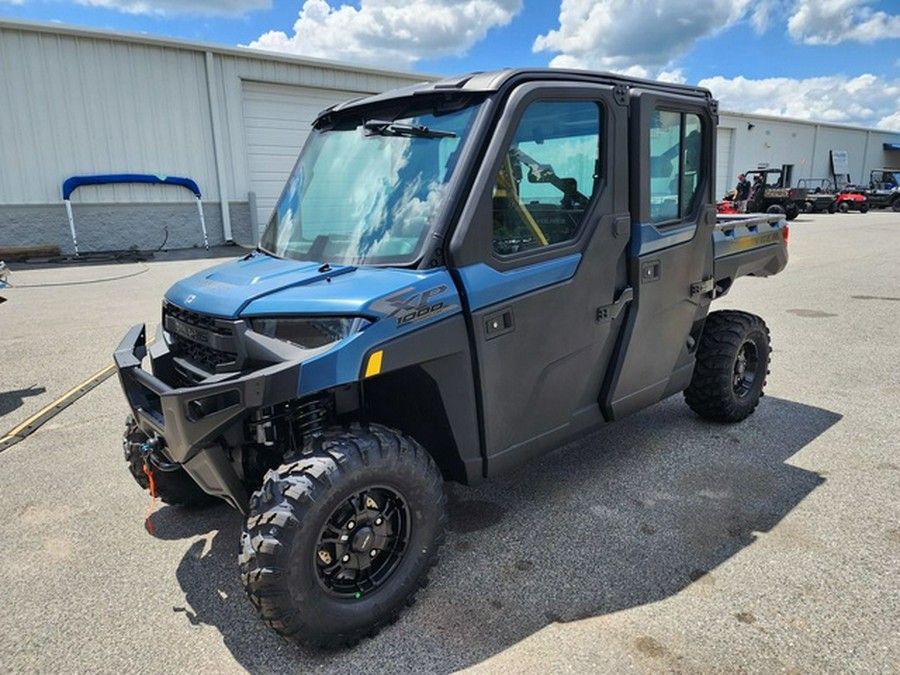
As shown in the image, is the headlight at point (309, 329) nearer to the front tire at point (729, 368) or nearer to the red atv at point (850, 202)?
the front tire at point (729, 368)

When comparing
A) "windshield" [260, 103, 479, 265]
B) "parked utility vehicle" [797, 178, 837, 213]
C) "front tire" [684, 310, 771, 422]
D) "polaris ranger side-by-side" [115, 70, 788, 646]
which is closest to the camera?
"polaris ranger side-by-side" [115, 70, 788, 646]

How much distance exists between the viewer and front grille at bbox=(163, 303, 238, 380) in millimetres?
2463

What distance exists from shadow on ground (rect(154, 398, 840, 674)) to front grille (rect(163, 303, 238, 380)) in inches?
40.8

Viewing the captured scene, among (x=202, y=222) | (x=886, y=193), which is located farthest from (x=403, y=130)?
(x=886, y=193)

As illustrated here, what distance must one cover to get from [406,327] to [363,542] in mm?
885

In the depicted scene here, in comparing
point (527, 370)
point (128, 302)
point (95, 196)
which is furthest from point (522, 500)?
point (95, 196)

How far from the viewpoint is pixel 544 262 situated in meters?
2.93

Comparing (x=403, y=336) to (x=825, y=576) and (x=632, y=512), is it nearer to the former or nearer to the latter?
(x=632, y=512)

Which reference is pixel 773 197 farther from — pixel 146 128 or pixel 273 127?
→ pixel 146 128

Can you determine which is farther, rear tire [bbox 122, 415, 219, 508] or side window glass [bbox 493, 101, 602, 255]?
rear tire [bbox 122, 415, 219, 508]

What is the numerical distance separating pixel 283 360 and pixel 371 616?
1.09m

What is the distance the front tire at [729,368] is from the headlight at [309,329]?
2.97m

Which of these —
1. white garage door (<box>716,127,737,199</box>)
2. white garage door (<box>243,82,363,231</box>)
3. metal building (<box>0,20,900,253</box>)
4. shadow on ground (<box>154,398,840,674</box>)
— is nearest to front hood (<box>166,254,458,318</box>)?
shadow on ground (<box>154,398,840,674</box>)

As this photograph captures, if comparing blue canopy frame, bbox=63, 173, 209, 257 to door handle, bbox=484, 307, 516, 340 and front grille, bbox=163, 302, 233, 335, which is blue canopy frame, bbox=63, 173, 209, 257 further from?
door handle, bbox=484, 307, 516, 340
